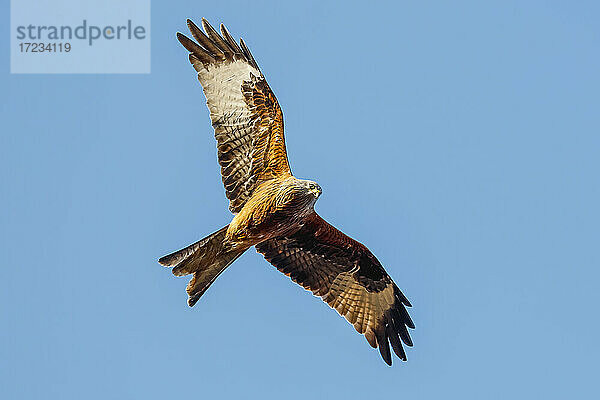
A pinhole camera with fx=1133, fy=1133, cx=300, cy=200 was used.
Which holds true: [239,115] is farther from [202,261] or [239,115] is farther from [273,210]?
[202,261]

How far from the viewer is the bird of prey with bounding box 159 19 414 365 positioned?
14734mm

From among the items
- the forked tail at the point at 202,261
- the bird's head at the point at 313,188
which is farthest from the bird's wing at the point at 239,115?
the bird's head at the point at 313,188

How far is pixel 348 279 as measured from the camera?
1653 cm

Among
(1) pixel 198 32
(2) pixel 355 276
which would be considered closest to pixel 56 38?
(1) pixel 198 32

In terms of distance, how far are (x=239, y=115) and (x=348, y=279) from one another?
9.93ft

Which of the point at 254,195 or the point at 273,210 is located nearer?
the point at 273,210

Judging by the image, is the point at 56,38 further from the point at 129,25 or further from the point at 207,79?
the point at 207,79

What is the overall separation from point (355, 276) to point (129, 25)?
5.84 meters

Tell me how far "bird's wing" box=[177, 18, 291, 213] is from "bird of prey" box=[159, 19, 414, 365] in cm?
1

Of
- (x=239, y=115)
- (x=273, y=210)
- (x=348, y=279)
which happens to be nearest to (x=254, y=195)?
(x=273, y=210)

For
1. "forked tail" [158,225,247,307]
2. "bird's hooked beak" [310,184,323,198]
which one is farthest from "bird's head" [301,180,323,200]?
"forked tail" [158,225,247,307]

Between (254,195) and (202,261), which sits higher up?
(254,195)

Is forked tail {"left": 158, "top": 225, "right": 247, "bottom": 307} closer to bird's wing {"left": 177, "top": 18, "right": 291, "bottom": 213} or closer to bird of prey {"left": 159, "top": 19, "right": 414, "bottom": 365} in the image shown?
bird of prey {"left": 159, "top": 19, "right": 414, "bottom": 365}

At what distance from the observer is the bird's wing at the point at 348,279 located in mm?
16031
